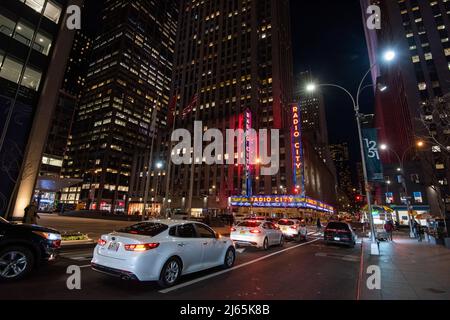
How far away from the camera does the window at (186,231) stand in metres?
6.61

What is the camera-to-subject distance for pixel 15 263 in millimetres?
5852

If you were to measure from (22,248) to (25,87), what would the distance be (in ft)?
62.2

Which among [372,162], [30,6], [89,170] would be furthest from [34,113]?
[89,170]

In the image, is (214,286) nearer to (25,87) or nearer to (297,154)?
(25,87)

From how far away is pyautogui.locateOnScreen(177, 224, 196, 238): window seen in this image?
661 cm

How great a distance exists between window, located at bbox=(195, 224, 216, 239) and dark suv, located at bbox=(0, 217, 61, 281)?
400cm

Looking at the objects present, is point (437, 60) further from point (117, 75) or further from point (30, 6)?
point (117, 75)

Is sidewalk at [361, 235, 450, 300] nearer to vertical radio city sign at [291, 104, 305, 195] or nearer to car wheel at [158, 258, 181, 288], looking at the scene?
car wheel at [158, 258, 181, 288]

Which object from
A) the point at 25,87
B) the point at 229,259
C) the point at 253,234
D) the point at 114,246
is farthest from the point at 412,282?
the point at 25,87

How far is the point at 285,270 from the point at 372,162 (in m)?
10.9

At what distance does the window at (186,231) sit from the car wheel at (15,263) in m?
3.83

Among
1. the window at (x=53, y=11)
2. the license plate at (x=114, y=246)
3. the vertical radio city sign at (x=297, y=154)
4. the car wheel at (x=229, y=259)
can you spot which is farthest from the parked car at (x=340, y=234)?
the vertical radio city sign at (x=297, y=154)

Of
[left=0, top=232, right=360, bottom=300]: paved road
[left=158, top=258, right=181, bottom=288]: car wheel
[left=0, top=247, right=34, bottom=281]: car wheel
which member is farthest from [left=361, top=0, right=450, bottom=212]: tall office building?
[left=0, top=247, right=34, bottom=281]: car wheel
